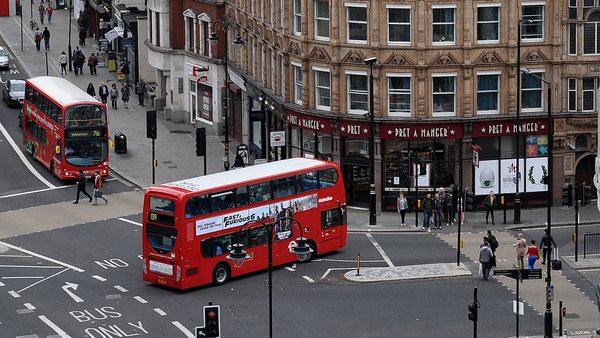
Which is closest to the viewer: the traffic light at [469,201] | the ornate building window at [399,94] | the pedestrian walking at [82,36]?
the traffic light at [469,201]

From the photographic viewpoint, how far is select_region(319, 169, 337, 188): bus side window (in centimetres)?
7069

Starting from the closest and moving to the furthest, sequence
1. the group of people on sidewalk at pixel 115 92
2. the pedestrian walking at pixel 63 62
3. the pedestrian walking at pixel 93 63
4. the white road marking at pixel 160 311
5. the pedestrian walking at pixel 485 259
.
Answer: the white road marking at pixel 160 311 → the pedestrian walking at pixel 485 259 → the group of people on sidewalk at pixel 115 92 → the pedestrian walking at pixel 93 63 → the pedestrian walking at pixel 63 62

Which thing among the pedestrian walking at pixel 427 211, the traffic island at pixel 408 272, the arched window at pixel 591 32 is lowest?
the traffic island at pixel 408 272

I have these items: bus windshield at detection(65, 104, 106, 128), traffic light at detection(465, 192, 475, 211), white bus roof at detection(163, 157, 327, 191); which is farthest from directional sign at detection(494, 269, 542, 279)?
bus windshield at detection(65, 104, 106, 128)

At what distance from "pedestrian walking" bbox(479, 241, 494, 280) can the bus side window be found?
7.60 metres

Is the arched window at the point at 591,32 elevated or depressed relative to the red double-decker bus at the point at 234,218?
elevated

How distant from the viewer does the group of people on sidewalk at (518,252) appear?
2623 inches

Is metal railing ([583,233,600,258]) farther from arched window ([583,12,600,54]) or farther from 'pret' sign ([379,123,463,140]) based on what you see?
arched window ([583,12,600,54])

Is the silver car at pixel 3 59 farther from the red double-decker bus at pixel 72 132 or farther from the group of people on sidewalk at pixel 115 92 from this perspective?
the red double-decker bus at pixel 72 132

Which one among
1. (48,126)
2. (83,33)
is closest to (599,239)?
(48,126)

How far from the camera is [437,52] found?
7819 centimetres

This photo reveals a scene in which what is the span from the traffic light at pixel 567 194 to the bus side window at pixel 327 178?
12.6 m

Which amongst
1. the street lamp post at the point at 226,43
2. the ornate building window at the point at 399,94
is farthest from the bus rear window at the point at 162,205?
the street lamp post at the point at 226,43

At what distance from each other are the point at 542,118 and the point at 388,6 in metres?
9.17
